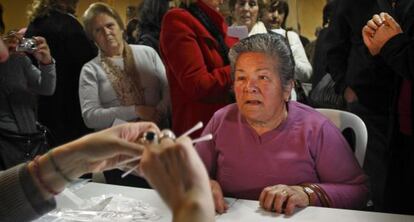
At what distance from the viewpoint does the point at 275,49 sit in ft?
4.81

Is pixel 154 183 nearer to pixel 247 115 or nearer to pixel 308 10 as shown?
pixel 247 115

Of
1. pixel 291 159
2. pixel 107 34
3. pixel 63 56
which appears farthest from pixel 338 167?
pixel 63 56

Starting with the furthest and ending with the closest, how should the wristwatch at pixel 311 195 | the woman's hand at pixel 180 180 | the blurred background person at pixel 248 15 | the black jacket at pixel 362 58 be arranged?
the blurred background person at pixel 248 15 → the black jacket at pixel 362 58 → the wristwatch at pixel 311 195 → the woman's hand at pixel 180 180

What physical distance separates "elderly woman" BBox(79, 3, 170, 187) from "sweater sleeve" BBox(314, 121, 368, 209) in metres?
0.61

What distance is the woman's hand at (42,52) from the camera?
5.76 ft

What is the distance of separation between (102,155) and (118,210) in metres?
0.53

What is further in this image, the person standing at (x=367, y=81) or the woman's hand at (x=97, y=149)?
the person standing at (x=367, y=81)

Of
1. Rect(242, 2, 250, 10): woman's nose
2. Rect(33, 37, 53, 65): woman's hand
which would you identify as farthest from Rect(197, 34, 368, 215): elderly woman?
Rect(33, 37, 53, 65): woman's hand

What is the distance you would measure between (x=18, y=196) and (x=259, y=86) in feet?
2.74

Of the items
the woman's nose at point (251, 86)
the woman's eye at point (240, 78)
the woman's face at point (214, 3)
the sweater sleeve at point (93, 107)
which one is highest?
the woman's face at point (214, 3)

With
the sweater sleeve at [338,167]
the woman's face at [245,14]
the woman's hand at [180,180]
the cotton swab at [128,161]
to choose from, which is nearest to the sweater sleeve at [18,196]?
the cotton swab at [128,161]

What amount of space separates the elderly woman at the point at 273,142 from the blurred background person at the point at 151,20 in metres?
0.40

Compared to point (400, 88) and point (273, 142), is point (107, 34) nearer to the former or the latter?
point (273, 142)

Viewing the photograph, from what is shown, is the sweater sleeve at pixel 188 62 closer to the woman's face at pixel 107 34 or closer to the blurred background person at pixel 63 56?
the woman's face at pixel 107 34
